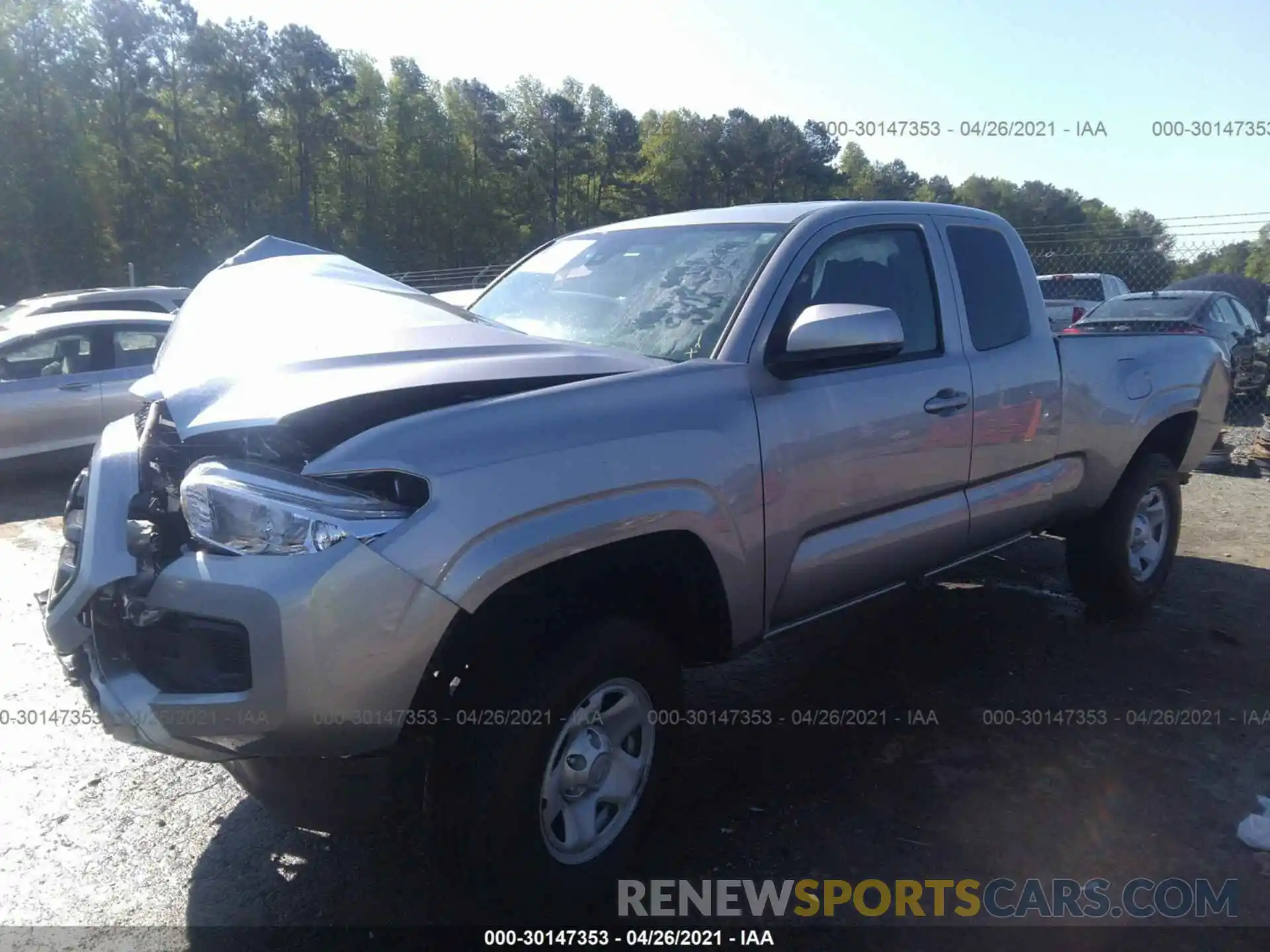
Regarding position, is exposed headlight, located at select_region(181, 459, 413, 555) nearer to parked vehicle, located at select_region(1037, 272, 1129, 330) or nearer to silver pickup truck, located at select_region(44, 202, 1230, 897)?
silver pickup truck, located at select_region(44, 202, 1230, 897)

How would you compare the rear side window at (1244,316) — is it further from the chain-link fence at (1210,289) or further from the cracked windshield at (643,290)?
the cracked windshield at (643,290)

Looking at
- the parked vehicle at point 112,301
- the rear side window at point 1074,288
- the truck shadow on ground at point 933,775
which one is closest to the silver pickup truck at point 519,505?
the truck shadow on ground at point 933,775

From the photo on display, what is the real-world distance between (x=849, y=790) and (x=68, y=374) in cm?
788

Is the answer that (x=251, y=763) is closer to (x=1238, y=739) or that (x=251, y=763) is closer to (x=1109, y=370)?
(x=1238, y=739)

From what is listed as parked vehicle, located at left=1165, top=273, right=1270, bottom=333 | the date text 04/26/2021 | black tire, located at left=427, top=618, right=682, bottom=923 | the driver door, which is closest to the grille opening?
black tire, located at left=427, top=618, right=682, bottom=923

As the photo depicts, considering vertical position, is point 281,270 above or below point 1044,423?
above

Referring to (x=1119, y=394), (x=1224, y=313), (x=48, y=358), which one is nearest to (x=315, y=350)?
(x=1119, y=394)

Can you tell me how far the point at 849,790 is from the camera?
354 cm

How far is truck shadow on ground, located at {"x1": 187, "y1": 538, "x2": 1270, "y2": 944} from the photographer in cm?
307

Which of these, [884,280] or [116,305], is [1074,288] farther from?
[884,280]

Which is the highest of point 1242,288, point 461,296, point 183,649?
point 461,296

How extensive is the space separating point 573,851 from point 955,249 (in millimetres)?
2914

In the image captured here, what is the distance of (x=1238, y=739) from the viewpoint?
12.8 feet

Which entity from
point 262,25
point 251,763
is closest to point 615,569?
point 251,763
